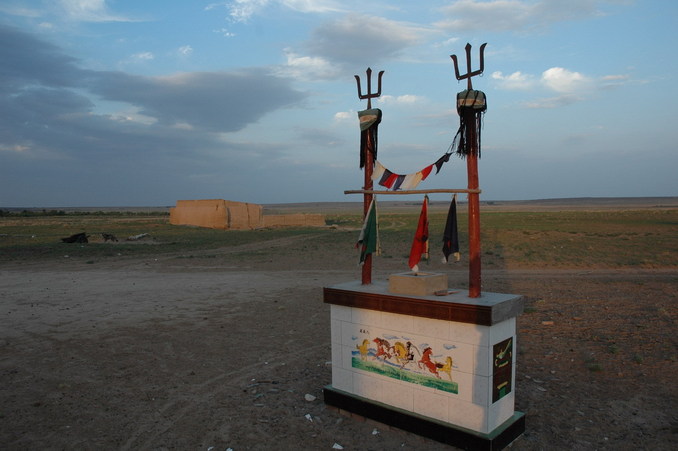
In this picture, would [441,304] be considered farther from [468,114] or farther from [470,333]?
[468,114]

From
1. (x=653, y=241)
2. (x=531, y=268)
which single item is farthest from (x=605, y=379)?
(x=653, y=241)

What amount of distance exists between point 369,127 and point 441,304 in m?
2.59

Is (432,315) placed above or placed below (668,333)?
above

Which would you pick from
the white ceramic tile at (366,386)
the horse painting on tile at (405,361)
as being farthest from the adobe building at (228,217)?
the horse painting on tile at (405,361)

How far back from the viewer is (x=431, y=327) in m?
Result: 5.46

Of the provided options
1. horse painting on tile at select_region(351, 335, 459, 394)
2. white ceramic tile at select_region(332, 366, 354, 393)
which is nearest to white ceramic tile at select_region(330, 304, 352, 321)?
horse painting on tile at select_region(351, 335, 459, 394)

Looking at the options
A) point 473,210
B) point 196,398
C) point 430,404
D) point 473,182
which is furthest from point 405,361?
point 196,398

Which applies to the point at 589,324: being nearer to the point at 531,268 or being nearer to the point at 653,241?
the point at 531,268

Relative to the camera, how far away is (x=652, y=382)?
7.34 metres

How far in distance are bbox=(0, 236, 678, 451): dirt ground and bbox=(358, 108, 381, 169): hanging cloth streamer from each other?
348 cm

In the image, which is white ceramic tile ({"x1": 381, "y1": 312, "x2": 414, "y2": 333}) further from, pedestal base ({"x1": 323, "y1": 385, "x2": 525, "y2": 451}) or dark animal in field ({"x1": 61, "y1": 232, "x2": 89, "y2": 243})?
dark animal in field ({"x1": 61, "y1": 232, "x2": 89, "y2": 243})

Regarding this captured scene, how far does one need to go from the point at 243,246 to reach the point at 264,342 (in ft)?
75.8

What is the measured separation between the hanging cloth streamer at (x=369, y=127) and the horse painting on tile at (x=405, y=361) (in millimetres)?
2409

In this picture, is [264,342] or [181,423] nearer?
[181,423]
